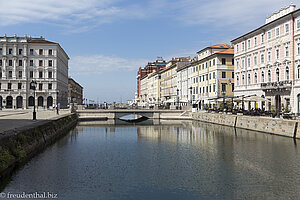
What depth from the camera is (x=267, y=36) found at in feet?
155

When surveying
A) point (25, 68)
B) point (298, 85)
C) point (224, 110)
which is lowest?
point (224, 110)

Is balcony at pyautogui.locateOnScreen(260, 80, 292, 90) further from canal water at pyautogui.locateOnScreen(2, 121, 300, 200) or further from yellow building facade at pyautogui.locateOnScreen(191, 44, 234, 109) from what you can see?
canal water at pyautogui.locateOnScreen(2, 121, 300, 200)

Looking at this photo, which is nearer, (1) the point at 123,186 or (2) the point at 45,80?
(1) the point at 123,186

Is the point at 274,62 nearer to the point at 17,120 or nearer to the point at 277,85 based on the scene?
the point at 277,85

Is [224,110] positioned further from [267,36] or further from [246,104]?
[267,36]

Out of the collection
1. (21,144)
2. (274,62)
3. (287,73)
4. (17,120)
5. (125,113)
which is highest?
(274,62)

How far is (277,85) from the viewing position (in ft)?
142

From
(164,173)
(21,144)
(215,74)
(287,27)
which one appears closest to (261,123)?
(287,27)

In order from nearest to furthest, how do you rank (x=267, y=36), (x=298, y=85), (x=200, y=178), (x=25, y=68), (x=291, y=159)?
(x=200, y=178)
(x=291, y=159)
(x=298, y=85)
(x=267, y=36)
(x=25, y=68)

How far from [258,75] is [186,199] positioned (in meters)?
41.3

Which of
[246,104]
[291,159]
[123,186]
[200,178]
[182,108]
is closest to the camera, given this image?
[123,186]

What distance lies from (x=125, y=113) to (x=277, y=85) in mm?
35345

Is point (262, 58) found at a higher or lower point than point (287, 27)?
lower

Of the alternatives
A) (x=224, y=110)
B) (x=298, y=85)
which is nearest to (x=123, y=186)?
(x=298, y=85)
